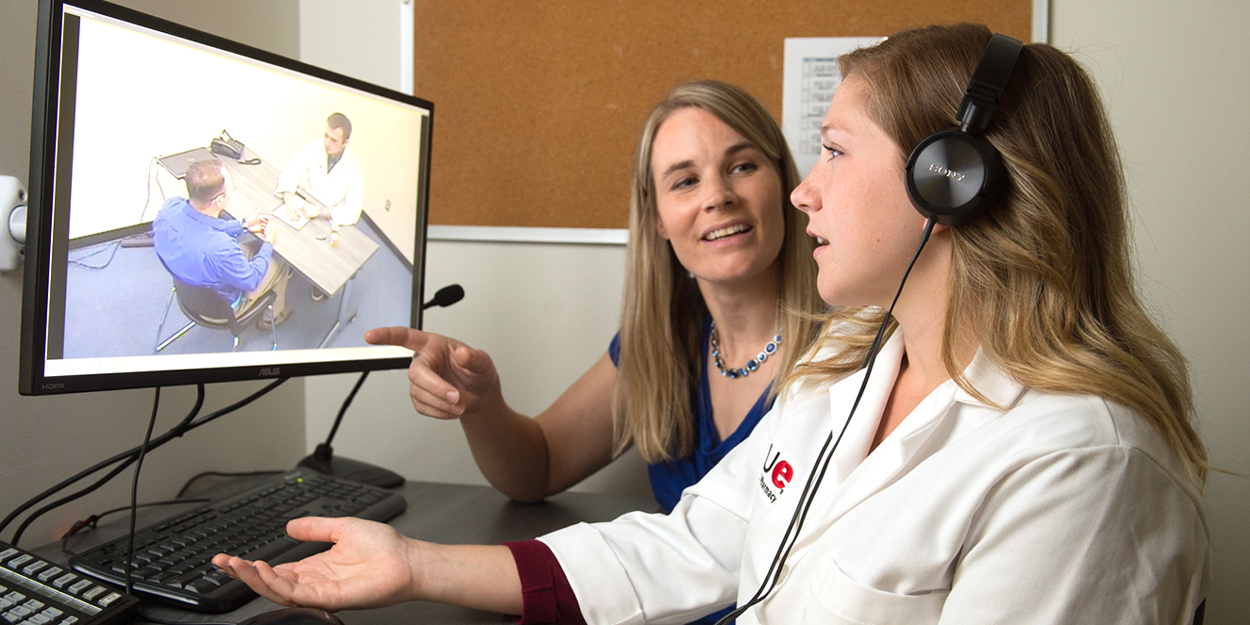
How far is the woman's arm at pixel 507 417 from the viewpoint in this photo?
3.51ft

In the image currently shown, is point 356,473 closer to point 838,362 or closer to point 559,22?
point 838,362

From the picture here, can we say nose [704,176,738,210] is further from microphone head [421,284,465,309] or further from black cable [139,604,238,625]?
black cable [139,604,238,625]

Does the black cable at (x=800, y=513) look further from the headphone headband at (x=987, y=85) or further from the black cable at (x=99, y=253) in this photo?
the black cable at (x=99, y=253)

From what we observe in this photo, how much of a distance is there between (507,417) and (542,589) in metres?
0.46

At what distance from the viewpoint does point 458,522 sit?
3.74 ft

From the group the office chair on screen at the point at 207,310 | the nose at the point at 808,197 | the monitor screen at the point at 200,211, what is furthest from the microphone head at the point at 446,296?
the nose at the point at 808,197

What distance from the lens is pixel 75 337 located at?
777 millimetres

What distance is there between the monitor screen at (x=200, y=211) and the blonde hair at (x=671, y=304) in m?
0.40

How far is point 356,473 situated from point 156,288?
566mm

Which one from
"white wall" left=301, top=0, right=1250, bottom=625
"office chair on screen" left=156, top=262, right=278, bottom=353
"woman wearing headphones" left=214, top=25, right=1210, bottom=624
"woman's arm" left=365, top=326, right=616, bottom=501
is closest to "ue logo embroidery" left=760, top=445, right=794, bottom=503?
"woman wearing headphones" left=214, top=25, right=1210, bottom=624

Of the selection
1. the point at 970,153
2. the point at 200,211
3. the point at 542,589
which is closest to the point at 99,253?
the point at 200,211

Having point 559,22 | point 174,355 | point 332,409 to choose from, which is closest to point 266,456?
point 332,409

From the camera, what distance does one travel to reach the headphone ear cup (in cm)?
66

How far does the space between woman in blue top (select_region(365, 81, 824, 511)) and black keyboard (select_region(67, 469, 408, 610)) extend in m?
0.21
